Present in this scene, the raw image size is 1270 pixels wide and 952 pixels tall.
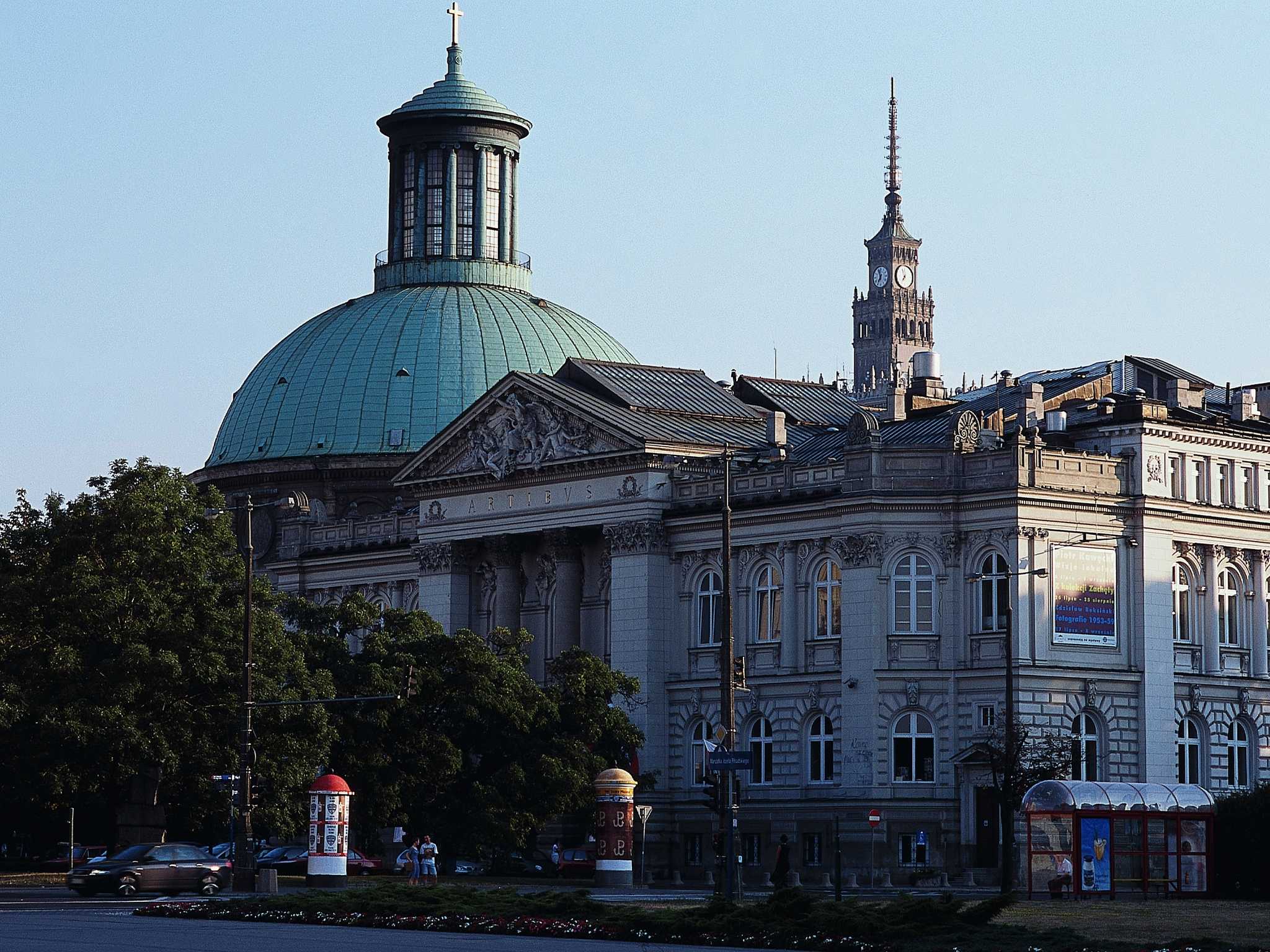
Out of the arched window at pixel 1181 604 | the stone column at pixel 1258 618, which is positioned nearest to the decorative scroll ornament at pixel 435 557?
the arched window at pixel 1181 604

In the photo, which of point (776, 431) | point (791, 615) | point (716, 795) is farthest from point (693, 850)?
point (716, 795)

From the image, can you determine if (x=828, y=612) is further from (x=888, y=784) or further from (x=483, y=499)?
(x=483, y=499)

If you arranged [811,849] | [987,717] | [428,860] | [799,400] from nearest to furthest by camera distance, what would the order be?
1. [428,860]
2. [987,717]
3. [811,849]
4. [799,400]

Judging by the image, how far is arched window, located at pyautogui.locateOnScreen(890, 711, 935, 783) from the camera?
96.8 metres

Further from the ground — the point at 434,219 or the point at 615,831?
the point at 434,219

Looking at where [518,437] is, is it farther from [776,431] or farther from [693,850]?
[693,850]

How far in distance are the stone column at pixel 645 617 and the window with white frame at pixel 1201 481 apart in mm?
21287

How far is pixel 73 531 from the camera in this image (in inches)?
3497

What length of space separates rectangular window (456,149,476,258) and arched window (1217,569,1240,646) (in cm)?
6078

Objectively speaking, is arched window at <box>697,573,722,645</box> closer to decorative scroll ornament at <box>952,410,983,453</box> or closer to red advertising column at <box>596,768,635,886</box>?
decorative scroll ornament at <box>952,410,983,453</box>

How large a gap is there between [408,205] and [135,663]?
70.8 metres

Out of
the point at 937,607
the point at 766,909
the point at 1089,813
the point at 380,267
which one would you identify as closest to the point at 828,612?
the point at 937,607

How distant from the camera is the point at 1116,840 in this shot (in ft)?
239

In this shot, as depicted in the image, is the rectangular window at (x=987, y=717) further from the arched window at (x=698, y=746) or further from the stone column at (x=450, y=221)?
the stone column at (x=450, y=221)
